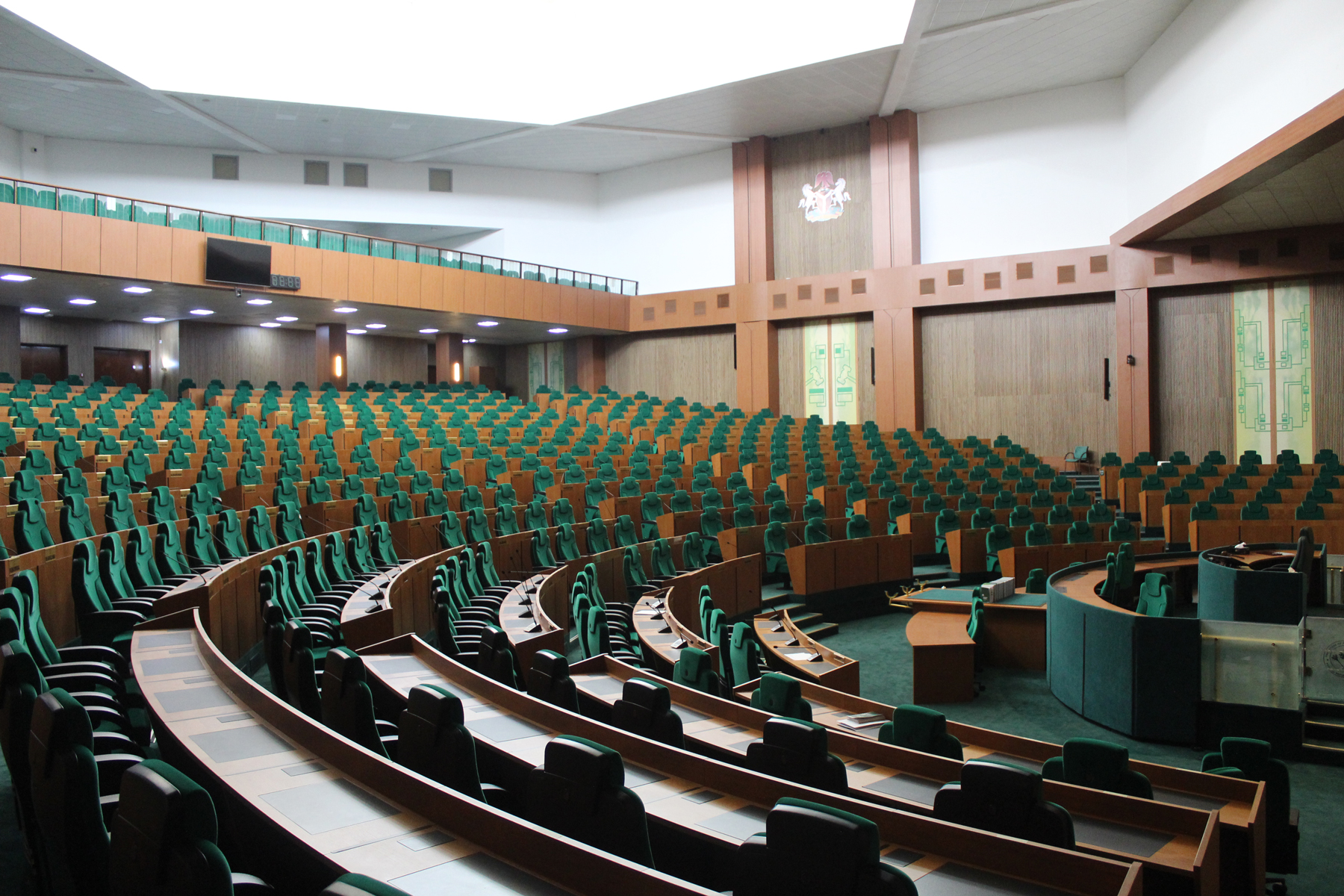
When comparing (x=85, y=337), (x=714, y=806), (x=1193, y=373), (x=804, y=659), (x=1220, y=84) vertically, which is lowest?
(x=804, y=659)

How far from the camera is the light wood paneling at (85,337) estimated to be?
536 inches

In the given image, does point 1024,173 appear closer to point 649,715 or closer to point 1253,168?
point 1253,168

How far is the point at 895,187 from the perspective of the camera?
14477 millimetres

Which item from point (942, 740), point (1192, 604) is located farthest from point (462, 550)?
point (1192, 604)

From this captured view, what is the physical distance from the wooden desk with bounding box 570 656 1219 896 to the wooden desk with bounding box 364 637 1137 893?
1.37 feet

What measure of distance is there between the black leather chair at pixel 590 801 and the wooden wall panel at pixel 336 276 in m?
12.1

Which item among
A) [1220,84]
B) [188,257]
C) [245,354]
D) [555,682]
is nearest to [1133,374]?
[1220,84]

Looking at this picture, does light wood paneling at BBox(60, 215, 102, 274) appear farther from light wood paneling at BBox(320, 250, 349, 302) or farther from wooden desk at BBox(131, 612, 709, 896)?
wooden desk at BBox(131, 612, 709, 896)

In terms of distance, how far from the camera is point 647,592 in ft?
22.0

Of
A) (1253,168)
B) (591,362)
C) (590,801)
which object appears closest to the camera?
(590,801)

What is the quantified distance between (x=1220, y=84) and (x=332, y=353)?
502 inches

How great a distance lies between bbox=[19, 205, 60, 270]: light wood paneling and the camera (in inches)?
396

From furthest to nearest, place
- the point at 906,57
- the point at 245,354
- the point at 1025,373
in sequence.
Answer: the point at 245,354, the point at 1025,373, the point at 906,57

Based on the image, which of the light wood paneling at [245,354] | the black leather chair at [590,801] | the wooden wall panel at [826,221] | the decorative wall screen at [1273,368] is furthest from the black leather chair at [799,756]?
the light wood paneling at [245,354]
